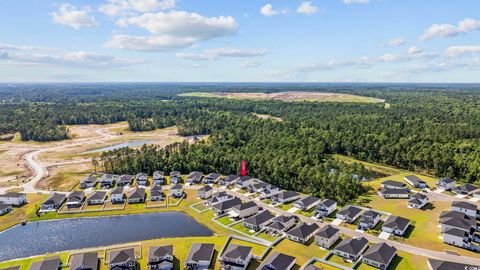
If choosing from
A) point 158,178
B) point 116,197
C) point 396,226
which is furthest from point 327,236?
point 158,178

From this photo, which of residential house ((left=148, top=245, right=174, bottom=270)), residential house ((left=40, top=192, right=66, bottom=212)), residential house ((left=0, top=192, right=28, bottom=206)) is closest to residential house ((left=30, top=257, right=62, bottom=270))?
residential house ((left=148, top=245, right=174, bottom=270))

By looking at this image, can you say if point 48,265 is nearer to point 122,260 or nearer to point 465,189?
point 122,260

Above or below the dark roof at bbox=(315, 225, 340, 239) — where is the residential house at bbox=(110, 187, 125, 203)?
below

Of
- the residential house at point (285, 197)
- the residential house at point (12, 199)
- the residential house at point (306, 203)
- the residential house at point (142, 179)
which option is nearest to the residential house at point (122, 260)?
the residential house at point (285, 197)

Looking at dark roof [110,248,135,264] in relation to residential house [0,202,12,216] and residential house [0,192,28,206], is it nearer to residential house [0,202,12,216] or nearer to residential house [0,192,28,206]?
residential house [0,202,12,216]

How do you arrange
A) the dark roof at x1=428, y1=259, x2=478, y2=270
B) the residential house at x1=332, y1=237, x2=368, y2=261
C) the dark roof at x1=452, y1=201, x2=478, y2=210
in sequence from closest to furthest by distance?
the dark roof at x1=428, y1=259, x2=478, y2=270 < the residential house at x1=332, y1=237, x2=368, y2=261 < the dark roof at x1=452, y1=201, x2=478, y2=210

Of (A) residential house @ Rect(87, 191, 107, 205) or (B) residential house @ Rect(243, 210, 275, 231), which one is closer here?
(B) residential house @ Rect(243, 210, 275, 231)
